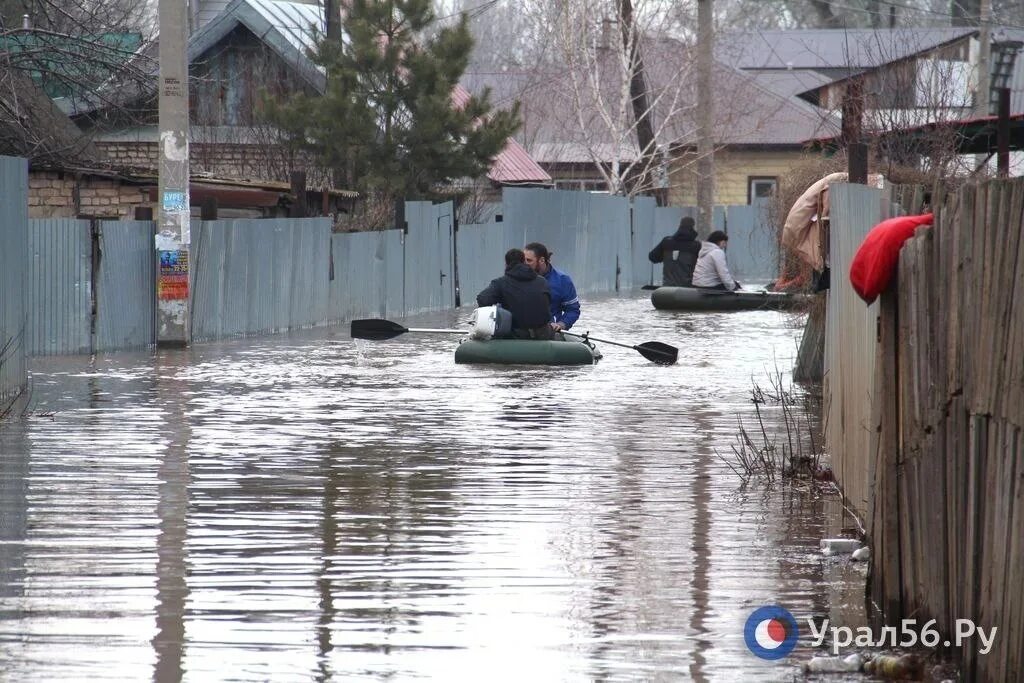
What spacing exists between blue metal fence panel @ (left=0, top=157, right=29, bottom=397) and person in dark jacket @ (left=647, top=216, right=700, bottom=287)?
737 inches

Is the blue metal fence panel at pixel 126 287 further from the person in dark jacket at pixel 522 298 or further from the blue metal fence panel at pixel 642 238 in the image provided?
the blue metal fence panel at pixel 642 238

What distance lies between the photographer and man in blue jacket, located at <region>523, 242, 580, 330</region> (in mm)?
19531

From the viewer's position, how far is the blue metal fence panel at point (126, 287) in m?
20.0

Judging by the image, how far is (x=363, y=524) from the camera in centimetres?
912

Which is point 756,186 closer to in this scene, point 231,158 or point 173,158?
point 231,158

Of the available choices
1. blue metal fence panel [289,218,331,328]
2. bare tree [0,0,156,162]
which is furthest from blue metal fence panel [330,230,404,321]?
bare tree [0,0,156,162]

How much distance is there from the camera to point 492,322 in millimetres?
18578

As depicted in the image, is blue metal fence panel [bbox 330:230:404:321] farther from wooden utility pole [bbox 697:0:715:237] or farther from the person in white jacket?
wooden utility pole [bbox 697:0:715:237]

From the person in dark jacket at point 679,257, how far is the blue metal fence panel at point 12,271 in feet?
61.4

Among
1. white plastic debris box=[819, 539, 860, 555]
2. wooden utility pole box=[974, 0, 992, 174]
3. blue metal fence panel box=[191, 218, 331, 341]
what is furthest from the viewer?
wooden utility pole box=[974, 0, 992, 174]

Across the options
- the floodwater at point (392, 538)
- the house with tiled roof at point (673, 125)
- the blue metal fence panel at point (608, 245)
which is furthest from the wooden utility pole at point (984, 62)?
the floodwater at point (392, 538)

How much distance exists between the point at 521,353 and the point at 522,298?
0.59 metres

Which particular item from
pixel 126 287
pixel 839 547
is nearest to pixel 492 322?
pixel 126 287

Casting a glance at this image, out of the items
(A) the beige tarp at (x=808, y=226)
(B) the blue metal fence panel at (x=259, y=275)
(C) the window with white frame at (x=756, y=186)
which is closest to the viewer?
(A) the beige tarp at (x=808, y=226)
